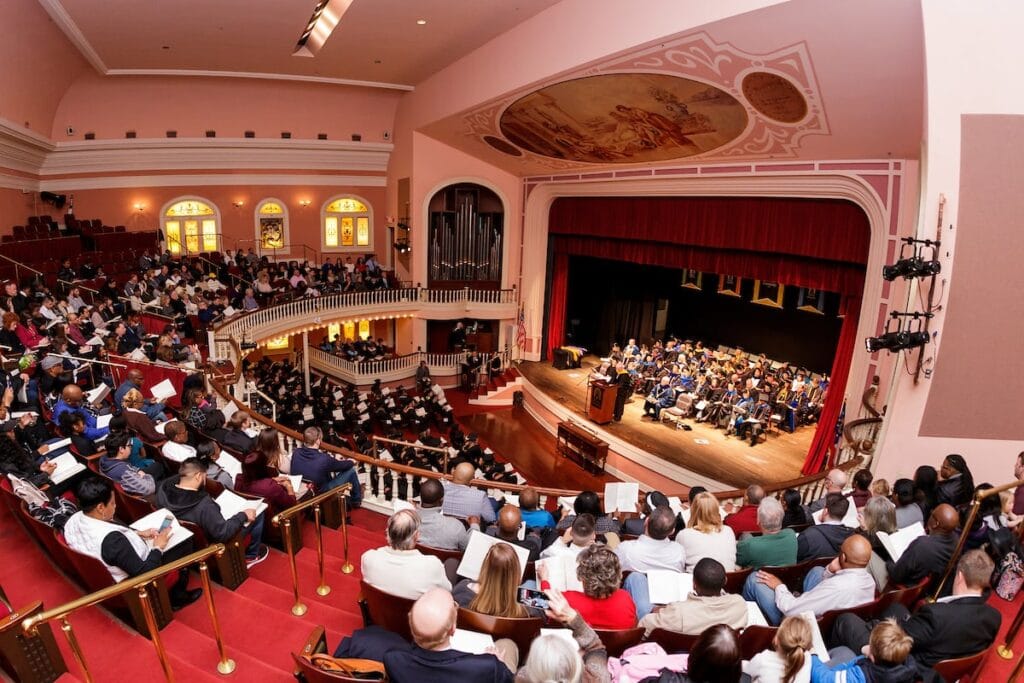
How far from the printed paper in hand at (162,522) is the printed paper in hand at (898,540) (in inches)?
174

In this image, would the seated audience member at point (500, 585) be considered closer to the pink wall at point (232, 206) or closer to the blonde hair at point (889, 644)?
the blonde hair at point (889, 644)

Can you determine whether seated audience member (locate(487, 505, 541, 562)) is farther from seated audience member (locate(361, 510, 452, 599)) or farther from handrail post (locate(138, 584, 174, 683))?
Answer: handrail post (locate(138, 584, 174, 683))

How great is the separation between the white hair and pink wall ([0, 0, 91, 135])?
13.1 m

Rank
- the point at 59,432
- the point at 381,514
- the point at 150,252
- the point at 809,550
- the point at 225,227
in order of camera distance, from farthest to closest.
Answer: the point at 225,227 → the point at 150,252 → the point at 381,514 → the point at 59,432 → the point at 809,550

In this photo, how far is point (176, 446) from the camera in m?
4.78

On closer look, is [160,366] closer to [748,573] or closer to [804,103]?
[748,573]

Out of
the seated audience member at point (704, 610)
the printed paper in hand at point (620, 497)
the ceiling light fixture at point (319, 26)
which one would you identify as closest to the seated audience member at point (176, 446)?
the printed paper in hand at point (620, 497)

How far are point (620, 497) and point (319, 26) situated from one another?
1103 centimetres

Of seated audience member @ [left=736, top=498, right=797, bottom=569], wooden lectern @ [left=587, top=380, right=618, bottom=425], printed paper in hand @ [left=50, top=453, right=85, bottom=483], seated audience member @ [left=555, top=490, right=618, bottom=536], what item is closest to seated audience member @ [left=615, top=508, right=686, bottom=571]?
seated audience member @ [left=736, top=498, right=797, bottom=569]

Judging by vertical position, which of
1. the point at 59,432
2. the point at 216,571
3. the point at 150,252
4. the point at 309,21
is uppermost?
the point at 309,21

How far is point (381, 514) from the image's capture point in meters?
5.83

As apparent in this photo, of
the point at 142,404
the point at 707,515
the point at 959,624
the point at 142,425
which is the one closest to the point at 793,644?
the point at 959,624

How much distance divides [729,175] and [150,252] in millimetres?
14425

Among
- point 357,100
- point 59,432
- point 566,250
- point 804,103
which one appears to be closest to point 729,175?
point 804,103
